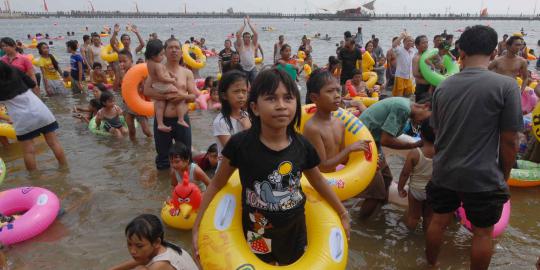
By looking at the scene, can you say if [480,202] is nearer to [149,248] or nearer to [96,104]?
[149,248]

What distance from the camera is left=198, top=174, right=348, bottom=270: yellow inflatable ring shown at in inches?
78.1

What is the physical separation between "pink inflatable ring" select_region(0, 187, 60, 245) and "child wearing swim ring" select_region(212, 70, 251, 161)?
1.82 metres

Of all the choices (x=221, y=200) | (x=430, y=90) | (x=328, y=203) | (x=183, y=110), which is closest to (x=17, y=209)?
(x=183, y=110)

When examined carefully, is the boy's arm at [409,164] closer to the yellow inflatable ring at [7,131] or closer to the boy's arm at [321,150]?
the boy's arm at [321,150]

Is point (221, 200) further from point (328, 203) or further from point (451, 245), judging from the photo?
Answer: point (451, 245)

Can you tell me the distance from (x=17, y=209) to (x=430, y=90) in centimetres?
655

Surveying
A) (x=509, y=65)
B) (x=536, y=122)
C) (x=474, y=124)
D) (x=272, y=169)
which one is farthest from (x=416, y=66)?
(x=272, y=169)

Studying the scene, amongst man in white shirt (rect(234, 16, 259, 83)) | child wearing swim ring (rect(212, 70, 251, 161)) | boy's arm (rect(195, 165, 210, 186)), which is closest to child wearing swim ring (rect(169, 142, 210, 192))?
boy's arm (rect(195, 165, 210, 186))

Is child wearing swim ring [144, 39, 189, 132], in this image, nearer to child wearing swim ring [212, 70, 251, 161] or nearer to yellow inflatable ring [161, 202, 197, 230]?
yellow inflatable ring [161, 202, 197, 230]

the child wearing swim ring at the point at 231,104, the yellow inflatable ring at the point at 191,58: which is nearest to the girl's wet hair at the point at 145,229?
the child wearing swim ring at the point at 231,104

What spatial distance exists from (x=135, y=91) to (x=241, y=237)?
401 centimetres

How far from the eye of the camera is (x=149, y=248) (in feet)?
7.55

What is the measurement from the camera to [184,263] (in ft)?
7.87

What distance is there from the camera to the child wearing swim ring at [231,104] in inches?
112
